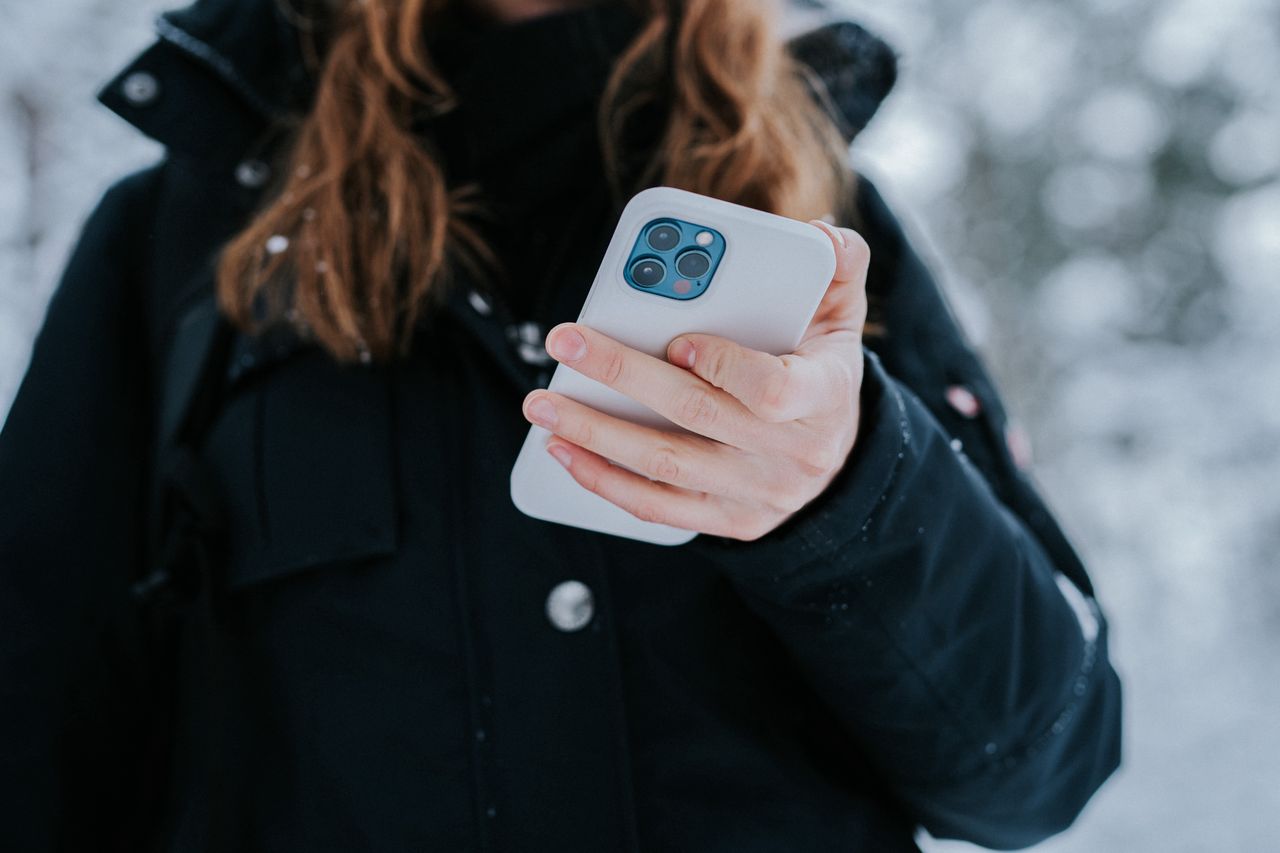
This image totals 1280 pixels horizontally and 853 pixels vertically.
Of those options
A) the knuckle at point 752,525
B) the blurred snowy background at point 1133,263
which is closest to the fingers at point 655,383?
the knuckle at point 752,525

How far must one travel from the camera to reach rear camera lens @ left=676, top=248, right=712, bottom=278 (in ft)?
1.86

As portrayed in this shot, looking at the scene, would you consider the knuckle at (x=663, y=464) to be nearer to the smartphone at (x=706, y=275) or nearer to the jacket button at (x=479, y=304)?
the smartphone at (x=706, y=275)

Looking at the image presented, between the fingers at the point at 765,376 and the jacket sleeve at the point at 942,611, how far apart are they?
0.14 meters

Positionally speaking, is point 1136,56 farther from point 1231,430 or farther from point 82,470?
point 82,470

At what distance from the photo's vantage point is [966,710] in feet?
2.69

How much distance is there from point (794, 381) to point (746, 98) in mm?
591

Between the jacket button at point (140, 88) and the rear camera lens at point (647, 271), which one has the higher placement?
the jacket button at point (140, 88)

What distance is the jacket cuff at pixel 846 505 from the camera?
0.68 meters

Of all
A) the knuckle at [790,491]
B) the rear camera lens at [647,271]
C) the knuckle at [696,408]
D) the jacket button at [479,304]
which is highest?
the rear camera lens at [647,271]

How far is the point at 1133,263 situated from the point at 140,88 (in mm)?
6436

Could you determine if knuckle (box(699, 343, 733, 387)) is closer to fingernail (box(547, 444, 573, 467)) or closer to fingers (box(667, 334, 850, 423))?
fingers (box(667, 334, 850, 423))

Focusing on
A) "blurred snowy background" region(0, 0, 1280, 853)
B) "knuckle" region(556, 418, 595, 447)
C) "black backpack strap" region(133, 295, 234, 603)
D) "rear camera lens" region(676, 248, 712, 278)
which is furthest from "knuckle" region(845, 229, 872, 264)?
"blurred snowy background" region(0, 0, 1280, 853)

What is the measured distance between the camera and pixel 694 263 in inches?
22.4

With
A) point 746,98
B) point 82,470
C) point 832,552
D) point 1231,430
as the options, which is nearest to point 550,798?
point 832,552
